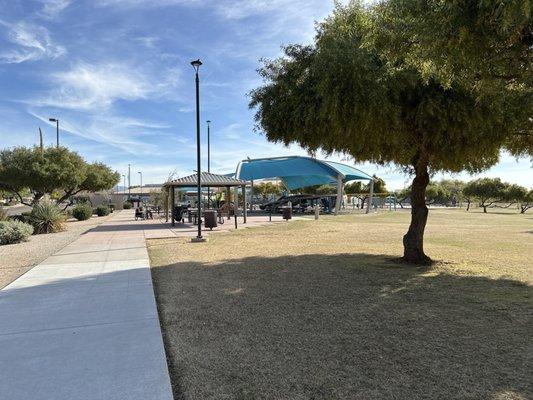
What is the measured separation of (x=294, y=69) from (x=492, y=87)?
5.03 m

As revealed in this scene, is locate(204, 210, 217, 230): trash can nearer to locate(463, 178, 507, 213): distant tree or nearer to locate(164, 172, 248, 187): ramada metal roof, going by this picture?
locate(164, 172, 248, 187): ramada metal roof

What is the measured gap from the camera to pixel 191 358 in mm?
4742

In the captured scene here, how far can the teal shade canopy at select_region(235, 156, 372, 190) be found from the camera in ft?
132

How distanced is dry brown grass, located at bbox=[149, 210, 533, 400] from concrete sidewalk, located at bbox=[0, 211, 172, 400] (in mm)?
280

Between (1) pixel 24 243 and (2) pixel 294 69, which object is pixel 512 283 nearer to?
(2) pixel 294 69

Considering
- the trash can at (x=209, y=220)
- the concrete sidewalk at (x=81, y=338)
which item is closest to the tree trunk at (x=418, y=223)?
the concrete sidewalk at (x=81, y=338)

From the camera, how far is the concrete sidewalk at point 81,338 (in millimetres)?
3957

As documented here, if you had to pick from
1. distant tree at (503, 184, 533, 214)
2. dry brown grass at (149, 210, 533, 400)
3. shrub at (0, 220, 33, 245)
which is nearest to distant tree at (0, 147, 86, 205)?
shrub at (0, 220, 33, 245)

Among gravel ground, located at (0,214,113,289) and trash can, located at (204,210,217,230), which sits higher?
trash can, located at (204,210,217,230)

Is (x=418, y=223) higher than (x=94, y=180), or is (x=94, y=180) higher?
(x=94, y=180)

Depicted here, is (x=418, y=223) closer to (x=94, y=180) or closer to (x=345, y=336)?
(x=345, y=336)

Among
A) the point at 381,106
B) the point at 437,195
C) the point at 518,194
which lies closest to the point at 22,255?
the point at 381,106

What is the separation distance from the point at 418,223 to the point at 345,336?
644cm

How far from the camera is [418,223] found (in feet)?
36.8
